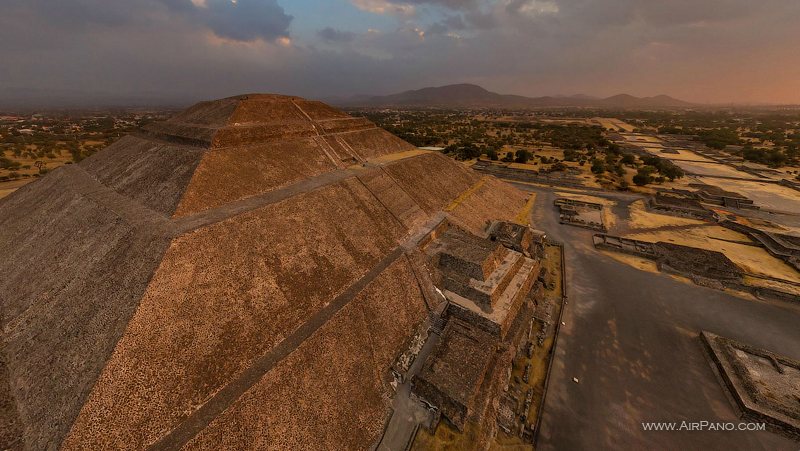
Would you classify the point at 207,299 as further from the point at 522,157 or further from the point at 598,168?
the point at 522,157

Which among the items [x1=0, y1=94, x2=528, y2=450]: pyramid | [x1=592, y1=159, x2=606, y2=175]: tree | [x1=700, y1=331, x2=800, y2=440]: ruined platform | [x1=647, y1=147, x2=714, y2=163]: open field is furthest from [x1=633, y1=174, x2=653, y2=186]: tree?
[x1=0, y1=94, x2=528, y2=450]: pyramid

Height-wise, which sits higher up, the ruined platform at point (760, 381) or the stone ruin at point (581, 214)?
the stone ruin at point (581, 214)

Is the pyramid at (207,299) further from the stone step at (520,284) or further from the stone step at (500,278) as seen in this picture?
the stone step at (520,284)

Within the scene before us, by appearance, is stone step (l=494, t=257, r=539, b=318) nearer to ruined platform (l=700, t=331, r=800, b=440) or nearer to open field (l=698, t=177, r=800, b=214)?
ruined platform (l=700, t=331, r=800, b=440)

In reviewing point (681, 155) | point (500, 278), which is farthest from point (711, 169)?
point (500, 278)

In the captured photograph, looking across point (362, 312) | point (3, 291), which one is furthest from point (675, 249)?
point (3, 291)

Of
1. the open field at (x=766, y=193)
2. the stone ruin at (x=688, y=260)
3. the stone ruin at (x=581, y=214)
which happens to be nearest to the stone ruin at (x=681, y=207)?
the stone ruin at (x=581, y=214)

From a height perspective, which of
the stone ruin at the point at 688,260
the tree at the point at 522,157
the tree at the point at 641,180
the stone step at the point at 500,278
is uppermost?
the tree at the point at 522,157

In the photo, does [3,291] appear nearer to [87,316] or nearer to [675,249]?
[87,316]

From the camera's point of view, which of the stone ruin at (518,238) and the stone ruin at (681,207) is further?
the stone ruin at (681,207)
